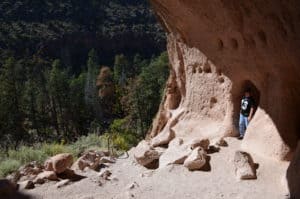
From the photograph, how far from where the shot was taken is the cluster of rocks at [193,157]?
6.26m

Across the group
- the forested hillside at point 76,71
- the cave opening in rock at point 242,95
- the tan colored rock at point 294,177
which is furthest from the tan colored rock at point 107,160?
the forested hillside at point 76,71

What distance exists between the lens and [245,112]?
805cm

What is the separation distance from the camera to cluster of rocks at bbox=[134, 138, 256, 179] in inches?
247

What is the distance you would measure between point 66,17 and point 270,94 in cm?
4749

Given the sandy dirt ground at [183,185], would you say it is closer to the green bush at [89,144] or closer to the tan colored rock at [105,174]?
the tan colored rock at [105,174]

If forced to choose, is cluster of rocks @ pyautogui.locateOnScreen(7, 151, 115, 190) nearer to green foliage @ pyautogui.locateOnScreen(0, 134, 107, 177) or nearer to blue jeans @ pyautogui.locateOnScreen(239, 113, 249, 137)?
blue jeans @ pyautogui.locateOnScreen(239, 113, 249, 137)

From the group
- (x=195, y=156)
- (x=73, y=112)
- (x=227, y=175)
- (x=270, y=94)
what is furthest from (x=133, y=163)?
(x=73, y=112)

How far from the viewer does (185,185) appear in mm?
6344

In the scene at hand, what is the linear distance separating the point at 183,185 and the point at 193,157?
0.71m

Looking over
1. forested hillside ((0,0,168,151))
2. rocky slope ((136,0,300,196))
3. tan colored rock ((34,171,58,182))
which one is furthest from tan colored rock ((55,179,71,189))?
forested hillside ((0,0,168,151))

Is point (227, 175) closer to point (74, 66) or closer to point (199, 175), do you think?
point (199, 175)

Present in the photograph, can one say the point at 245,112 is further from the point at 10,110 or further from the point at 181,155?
the point at 10,110

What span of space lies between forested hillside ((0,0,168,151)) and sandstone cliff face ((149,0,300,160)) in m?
7.41

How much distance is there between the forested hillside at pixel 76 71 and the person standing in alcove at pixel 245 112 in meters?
8.73
